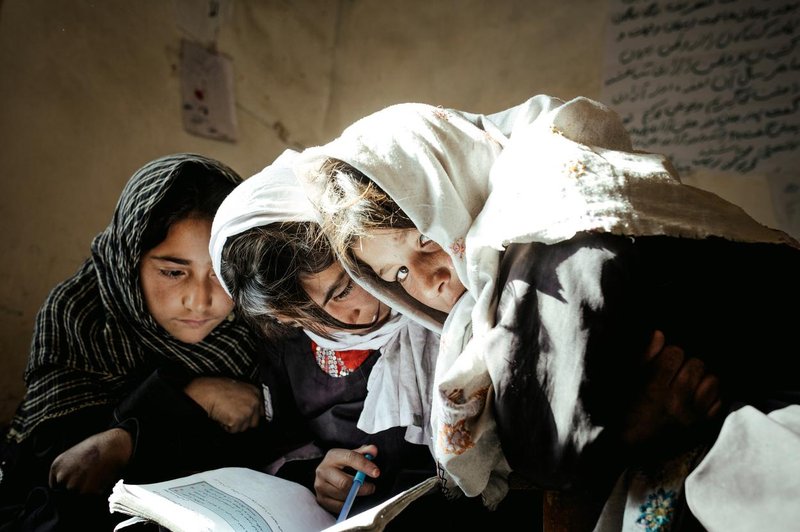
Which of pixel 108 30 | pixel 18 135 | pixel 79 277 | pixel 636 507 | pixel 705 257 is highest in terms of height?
pixel 108 30

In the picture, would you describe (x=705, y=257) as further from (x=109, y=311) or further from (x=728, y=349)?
(x=109, y=311)

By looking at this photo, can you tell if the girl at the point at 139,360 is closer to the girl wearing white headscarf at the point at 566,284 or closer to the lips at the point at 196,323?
the lips at the point at 196,323

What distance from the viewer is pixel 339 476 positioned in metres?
0.99

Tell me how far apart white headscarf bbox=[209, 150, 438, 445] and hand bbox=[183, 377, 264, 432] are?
0.32 metres

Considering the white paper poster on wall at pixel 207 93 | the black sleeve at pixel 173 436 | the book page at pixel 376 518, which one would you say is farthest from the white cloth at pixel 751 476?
the white paper poster on wall at pixel 207 93

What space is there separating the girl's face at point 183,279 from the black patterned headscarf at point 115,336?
0.13 feet

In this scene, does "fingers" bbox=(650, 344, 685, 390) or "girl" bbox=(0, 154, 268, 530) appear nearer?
"fingers" bbox=(650, 344, 685, 390)

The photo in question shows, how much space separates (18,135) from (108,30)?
0.40 meters

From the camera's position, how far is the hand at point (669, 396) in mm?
623

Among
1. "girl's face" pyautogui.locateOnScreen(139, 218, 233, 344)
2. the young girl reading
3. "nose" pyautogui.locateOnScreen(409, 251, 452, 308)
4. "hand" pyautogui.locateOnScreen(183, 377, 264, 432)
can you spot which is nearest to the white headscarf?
the young girl reading

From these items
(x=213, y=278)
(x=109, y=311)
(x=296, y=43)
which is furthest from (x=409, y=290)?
(x=296, y=43)

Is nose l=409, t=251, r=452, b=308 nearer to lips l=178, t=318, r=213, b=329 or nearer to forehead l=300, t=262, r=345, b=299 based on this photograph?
forehead l=300, t=262, r=345, b=299

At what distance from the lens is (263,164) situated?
202 cm

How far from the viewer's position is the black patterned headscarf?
46.7 inches
